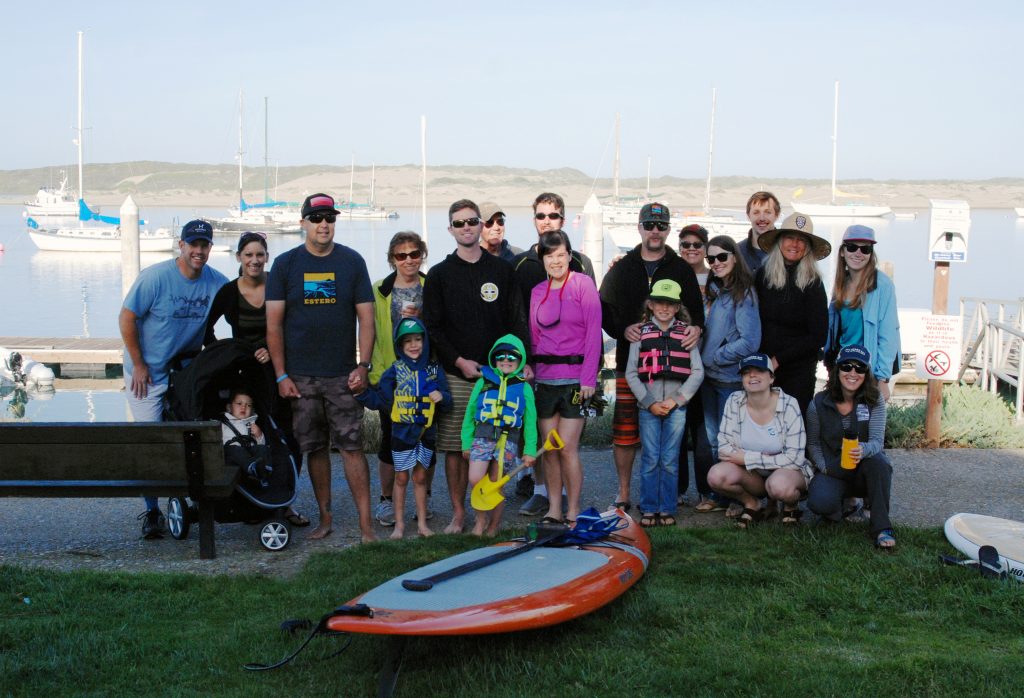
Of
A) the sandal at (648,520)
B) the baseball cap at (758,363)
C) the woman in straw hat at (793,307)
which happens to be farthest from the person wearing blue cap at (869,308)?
the sandal at (648,520)

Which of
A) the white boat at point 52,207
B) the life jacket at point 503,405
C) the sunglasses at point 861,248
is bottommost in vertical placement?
the life jacket at point 503,405

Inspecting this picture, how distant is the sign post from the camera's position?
9.09m

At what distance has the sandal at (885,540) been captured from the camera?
20.3ft

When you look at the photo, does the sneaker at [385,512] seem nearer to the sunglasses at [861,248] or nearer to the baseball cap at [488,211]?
the baseball cap at [488,211]

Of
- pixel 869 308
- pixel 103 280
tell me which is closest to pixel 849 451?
pixel 869 308

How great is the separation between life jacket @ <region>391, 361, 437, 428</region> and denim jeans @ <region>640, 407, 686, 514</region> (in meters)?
1.38

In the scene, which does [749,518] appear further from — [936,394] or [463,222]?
[936,394]

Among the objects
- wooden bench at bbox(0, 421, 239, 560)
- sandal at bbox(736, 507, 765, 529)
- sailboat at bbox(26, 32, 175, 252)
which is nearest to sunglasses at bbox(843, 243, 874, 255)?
sandal at bbox(736, 507, 765, 529)

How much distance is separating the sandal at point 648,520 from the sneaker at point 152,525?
3.06 m

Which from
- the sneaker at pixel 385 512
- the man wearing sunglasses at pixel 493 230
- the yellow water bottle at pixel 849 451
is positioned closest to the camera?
the yellow water bottle at pixel 849 451

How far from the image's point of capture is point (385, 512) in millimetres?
7375

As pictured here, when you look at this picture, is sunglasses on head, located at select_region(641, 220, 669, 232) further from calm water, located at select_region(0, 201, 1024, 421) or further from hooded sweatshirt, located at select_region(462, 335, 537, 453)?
calm water, located at select_region(0, 201, 1024, 421)

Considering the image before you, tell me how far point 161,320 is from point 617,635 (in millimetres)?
3611

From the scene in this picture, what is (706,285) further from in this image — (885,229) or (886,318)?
(885,229)
